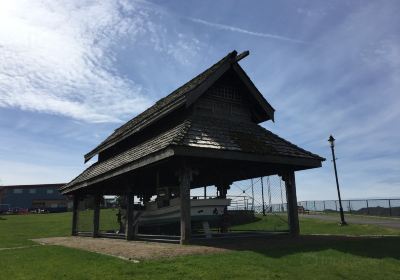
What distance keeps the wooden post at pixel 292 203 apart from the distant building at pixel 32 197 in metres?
87.2

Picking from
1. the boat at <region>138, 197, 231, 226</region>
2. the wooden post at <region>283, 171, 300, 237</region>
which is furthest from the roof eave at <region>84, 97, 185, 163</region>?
the wooden post at <region>283, 171, 300, 237</region>

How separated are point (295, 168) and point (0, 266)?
1195 cm

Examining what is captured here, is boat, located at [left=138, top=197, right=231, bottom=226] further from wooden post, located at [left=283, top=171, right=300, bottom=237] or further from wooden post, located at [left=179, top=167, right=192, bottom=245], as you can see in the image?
wooden post, located at [left=283, top=171, right=300, bottom=237]

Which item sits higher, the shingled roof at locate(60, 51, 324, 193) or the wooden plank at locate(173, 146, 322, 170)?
the shingled roof at locate(60, 51, 324, 193)

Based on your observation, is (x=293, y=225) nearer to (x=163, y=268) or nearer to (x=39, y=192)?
(x=163, y=268)

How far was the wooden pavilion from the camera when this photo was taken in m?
13.2

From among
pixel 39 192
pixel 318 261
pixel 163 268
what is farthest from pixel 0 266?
pixel 39 192

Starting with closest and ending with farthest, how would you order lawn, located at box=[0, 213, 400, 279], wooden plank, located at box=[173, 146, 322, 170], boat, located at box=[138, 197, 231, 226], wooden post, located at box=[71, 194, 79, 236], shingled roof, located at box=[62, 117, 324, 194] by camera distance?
1. lawn, located at box=[0, 213, 400, 279]
2. wooden plank, located at box=[173, 146, 322, 170]
3. shingled roof, located at box=[62, 117, 324, 194]
4. boat, located at box=[138, 197, 231, 226]
5. wooden post, located at box=[71, 194, 79, 236]

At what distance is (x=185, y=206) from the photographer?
12688mm

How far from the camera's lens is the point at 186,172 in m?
13.2

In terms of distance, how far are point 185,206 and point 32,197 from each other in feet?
313

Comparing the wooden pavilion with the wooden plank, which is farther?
the wooden pavilion

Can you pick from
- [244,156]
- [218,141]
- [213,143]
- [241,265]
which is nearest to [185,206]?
[213,143]

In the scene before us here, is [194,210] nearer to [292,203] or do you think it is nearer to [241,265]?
[292,203]
